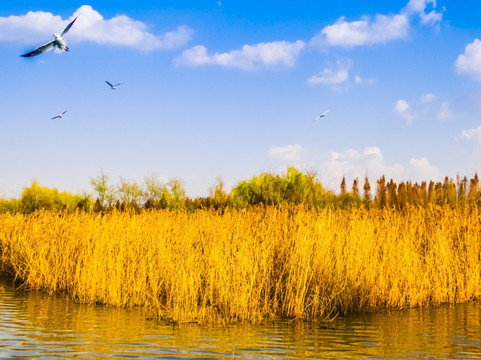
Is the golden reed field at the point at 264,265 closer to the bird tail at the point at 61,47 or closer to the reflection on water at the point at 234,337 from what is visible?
the reflection on water at the point at 234,337

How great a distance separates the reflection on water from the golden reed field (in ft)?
1.18

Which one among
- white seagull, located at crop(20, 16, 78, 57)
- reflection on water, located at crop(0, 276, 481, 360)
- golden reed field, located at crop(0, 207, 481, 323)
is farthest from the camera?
white seagull, located at crop(20, 16, 78, 57)

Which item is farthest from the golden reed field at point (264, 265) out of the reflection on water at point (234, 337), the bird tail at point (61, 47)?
the bird tail at point (61, 47)

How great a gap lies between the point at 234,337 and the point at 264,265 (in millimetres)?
1469

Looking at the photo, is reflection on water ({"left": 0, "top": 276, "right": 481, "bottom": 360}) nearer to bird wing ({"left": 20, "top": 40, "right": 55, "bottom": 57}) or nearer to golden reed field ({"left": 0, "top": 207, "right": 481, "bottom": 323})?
golden reed field ({"left": 0, "top": 207, "right": 481, "bottom": 323})

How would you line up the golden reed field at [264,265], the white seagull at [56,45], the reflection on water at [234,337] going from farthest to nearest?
1. the white seagull at [56,45]
2. the golden reed field at [264,265]
3. the reflection on water at [234,337]

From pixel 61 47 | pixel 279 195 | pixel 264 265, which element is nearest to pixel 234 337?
pixel 264 265

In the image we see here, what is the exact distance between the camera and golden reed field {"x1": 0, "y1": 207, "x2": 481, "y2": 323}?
7.62 m

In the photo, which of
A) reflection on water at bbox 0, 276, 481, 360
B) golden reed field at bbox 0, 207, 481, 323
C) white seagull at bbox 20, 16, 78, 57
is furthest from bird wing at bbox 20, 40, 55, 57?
reflection on water at bbox 0, 276, 481, 360

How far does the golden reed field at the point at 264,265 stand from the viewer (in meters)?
7.62

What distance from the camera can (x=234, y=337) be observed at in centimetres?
646

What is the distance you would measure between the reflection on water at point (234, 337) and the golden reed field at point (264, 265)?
1.18ft

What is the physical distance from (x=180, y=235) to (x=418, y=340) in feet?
15.8

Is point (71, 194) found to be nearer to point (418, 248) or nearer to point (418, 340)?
point (418, 248)
